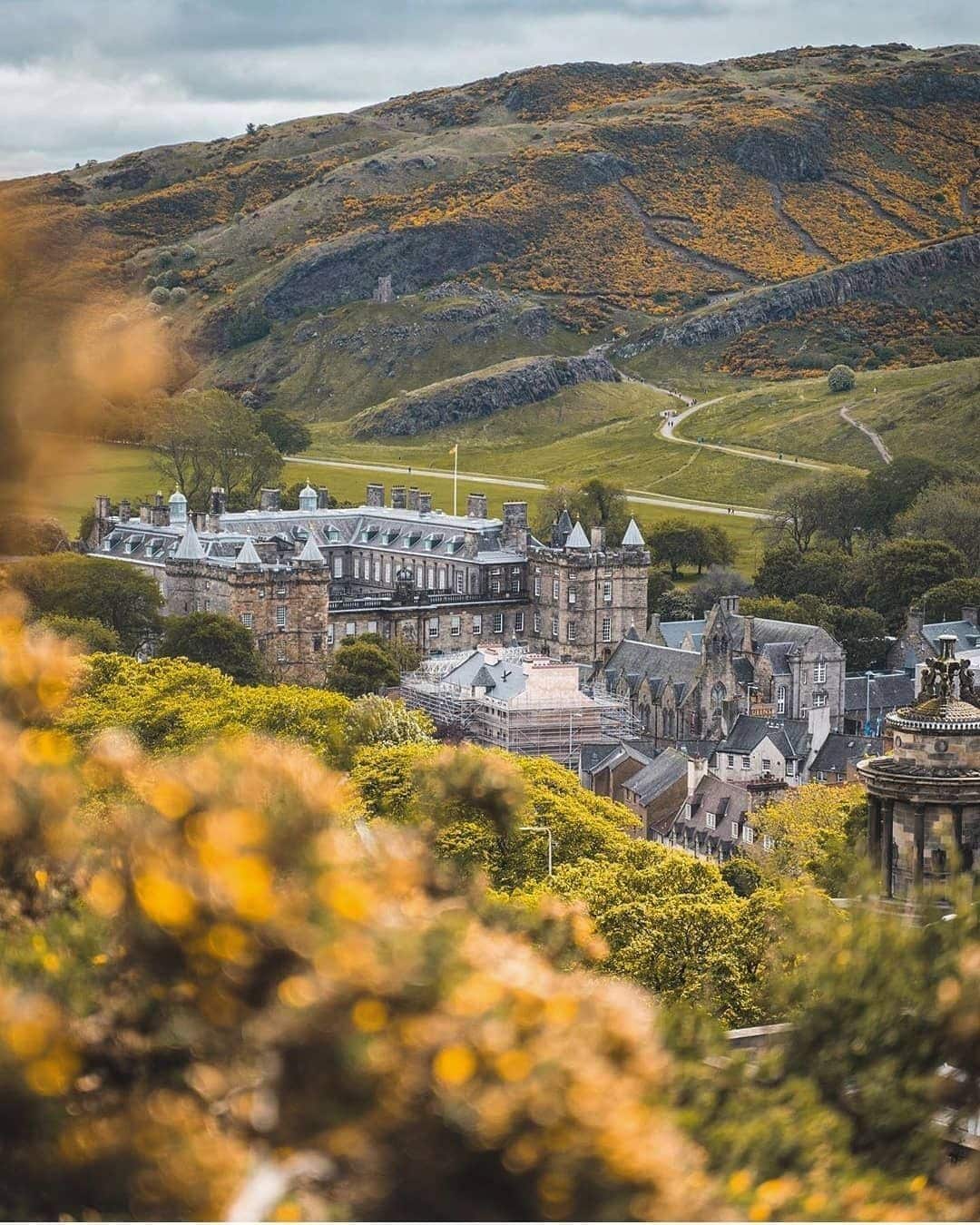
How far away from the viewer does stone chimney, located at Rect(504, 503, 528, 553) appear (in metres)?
113

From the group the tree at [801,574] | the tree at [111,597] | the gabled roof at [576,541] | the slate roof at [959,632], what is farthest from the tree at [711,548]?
the tree at [111,597]

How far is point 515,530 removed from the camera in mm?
113188

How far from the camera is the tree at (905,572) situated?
11406 cm

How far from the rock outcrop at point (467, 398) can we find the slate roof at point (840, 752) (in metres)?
118

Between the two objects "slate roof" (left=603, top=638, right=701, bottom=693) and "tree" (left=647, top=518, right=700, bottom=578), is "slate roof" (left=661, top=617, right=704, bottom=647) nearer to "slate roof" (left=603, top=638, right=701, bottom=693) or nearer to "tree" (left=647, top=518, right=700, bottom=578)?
"slate roof" (left=603, top=638, right=701, bottom=693)

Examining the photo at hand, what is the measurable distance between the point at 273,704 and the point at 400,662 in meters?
31.1

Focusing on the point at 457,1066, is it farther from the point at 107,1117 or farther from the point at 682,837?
the point at 682,837

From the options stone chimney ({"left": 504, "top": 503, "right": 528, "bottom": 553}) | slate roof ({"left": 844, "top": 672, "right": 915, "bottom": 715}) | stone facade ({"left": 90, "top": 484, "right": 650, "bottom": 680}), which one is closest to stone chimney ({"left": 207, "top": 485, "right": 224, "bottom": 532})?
stone facade ({"left": 90, "top": 484, "right": 650, "bottom": 680})

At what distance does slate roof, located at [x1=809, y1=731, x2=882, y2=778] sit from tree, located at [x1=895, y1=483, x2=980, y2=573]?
169ft

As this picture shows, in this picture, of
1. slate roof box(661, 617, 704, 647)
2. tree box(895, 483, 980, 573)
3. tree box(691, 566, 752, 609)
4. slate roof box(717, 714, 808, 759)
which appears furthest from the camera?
tree box(895, 483, 980, 573)

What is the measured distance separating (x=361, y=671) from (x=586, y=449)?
84.6 meters

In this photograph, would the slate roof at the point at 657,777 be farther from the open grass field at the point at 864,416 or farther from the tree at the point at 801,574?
the open grass field at the point at 864,416

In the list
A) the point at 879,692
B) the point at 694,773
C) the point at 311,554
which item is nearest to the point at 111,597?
the point at 311,554

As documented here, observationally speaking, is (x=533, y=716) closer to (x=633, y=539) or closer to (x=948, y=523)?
(x=633, y=539)
